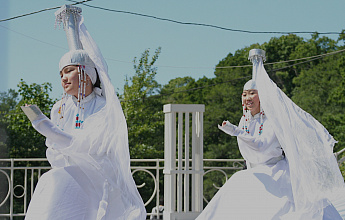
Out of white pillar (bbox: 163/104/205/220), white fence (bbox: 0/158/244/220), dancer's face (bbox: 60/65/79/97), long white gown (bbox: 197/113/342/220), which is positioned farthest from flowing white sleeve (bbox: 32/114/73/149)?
white pillar (bbox: 163/104/205/220)

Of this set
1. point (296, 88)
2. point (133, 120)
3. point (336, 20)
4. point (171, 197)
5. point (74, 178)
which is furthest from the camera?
point (336, 20)

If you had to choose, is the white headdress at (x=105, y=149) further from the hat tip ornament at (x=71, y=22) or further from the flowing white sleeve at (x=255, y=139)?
the flowing white sleeve at (x=255, y=139)

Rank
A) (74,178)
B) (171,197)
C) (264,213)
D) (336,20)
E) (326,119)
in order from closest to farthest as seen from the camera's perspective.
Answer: (74,178), (264,213), (171,197), (326,119), (336,20)

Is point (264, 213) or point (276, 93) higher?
point (276, 93)

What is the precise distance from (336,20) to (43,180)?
20.7 m

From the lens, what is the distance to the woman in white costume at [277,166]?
3949 millimetres

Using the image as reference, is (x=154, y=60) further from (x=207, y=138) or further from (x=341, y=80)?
(x=341, y=80)

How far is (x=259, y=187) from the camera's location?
416 centimetres

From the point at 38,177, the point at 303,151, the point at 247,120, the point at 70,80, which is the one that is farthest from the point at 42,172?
the point at 70,80

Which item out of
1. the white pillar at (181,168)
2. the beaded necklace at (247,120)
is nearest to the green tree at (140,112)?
the white pillar at (181,168)

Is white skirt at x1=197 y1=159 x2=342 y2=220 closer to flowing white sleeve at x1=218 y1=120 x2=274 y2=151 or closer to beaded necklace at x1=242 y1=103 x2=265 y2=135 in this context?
flowing white sleeve at x1=218 y1=120 x2=274 y2=151

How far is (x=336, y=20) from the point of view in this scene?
2184cm

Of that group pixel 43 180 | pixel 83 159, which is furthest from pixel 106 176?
pixel 43 180

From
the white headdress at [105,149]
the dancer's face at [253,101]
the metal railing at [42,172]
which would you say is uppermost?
the dancer's face at [253,101]
